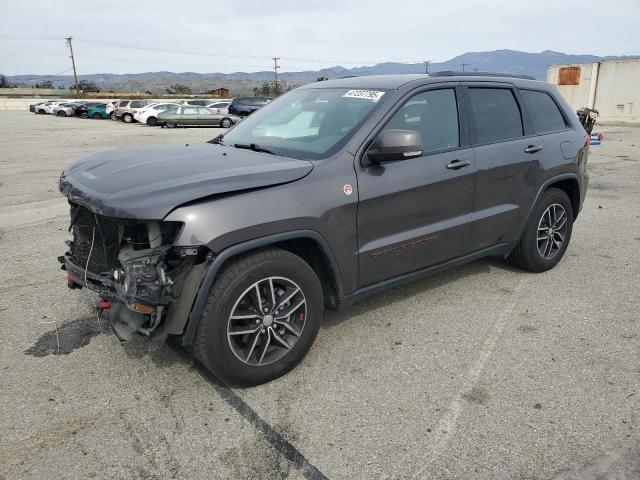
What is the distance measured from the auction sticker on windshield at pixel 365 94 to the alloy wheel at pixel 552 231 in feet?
6.89

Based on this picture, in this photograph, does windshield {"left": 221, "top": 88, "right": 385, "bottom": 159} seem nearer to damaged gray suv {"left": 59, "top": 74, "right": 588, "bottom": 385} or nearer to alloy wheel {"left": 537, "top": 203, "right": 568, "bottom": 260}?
damaged gray suv {"left": 59, "top": 74, "right": 588, "bottom": 385}

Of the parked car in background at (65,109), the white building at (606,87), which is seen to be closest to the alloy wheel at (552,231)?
the white building at (606,87)

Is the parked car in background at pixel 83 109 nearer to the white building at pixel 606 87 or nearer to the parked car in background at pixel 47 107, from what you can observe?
the parked car in background at pixel 47 107

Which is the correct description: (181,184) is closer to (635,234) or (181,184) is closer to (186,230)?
(186,230)

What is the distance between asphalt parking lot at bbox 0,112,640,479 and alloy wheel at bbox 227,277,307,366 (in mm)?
219

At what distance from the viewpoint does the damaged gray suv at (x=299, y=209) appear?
108 inches

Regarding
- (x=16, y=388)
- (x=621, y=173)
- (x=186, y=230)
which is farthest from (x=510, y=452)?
(x=621, y=173)

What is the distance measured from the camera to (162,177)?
2926 millimetres

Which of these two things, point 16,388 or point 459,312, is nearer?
point 16,388

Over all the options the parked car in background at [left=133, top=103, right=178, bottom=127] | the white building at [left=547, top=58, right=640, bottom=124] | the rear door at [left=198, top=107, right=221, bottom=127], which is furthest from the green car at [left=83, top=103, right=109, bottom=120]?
the white building at [left=547, top=58, right=640, bottom=124]

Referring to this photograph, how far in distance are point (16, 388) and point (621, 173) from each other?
11.6 metres

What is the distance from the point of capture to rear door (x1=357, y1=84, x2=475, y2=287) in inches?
134

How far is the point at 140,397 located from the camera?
300cm

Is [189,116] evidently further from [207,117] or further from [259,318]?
[259,318]
